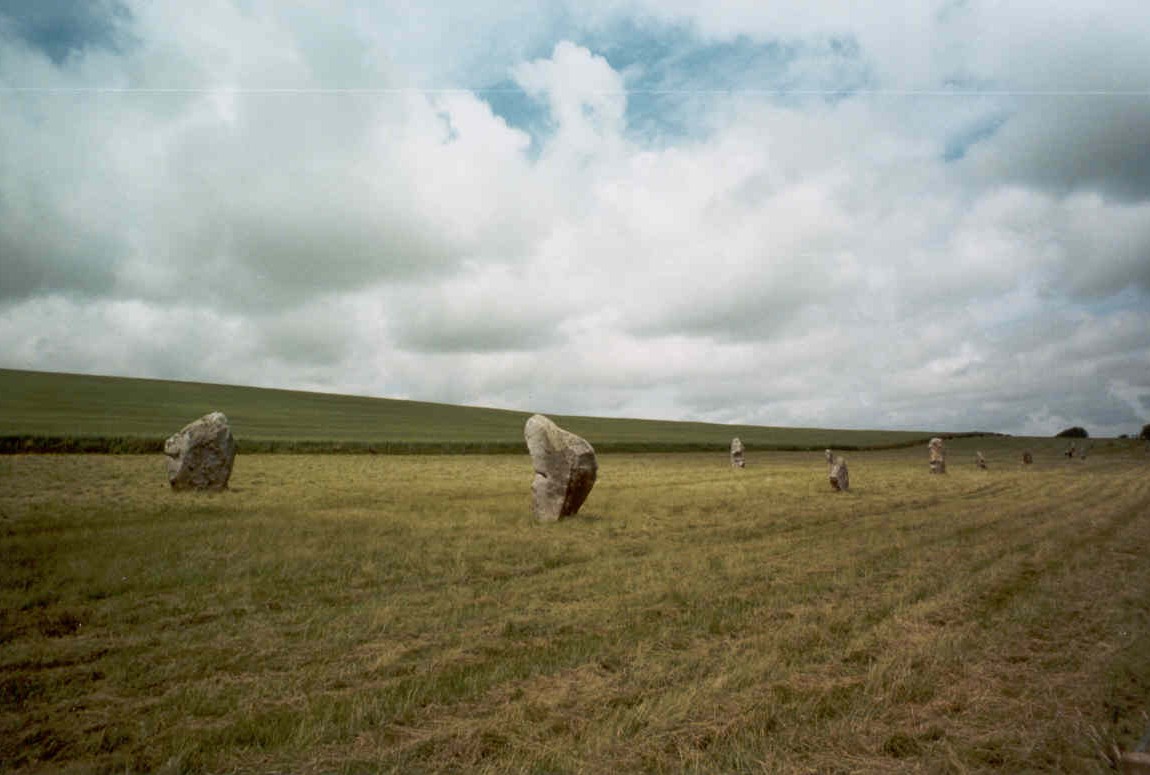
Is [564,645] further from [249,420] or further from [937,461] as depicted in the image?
[249,420]

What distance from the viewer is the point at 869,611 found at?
9570 mm

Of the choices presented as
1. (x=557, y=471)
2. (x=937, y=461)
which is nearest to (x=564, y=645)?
(x=557, y=471)

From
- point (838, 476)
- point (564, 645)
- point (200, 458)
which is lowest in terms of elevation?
point (564, 645)

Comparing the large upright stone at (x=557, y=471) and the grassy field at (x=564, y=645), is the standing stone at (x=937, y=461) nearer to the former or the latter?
the grassy field at (x=564, y=645)

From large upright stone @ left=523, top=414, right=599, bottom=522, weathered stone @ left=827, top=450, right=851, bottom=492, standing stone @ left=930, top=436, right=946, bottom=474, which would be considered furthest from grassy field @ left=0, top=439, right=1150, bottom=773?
standing stone @ left=930, top=436, right=946, bottom=474

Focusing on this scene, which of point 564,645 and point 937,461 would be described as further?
point 937,461

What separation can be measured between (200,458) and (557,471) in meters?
13.4

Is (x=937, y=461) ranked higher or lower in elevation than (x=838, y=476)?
higher

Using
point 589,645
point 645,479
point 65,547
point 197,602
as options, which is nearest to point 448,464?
point 645,479

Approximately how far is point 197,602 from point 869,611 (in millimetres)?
9589

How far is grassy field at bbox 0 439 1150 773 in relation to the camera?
563cm

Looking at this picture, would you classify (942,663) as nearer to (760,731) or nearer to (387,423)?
(760,731)

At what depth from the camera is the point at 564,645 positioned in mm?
8148

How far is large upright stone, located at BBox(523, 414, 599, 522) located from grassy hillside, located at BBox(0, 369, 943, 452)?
3254cm
